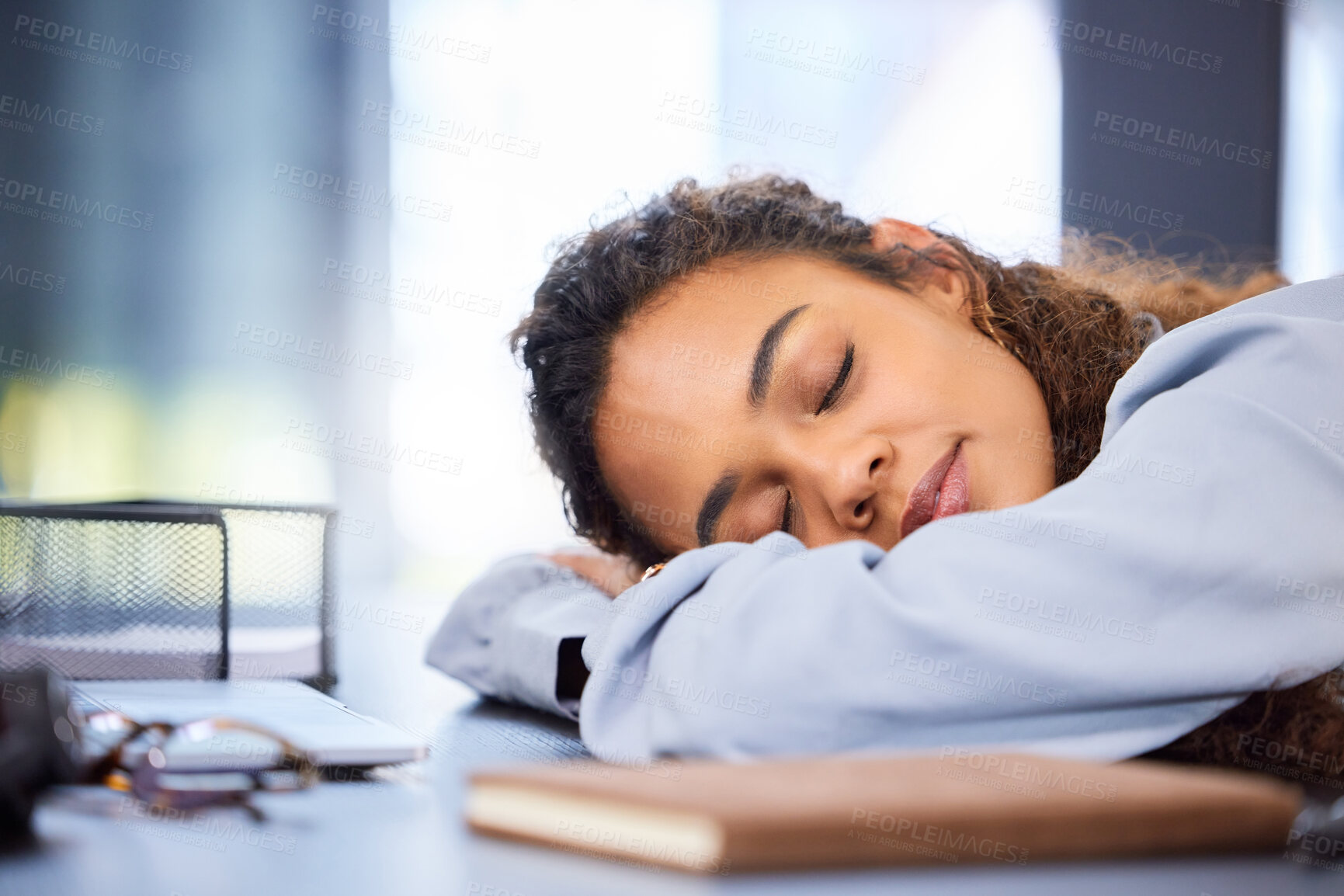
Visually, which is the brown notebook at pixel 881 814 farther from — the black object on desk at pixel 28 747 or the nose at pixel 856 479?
the nose at pixel 856 479

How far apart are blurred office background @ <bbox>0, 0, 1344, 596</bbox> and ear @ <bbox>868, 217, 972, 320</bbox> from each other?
1.65 meters

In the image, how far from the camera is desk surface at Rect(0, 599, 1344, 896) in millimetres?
242

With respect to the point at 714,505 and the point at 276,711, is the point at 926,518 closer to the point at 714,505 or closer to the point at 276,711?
the point at 714,505

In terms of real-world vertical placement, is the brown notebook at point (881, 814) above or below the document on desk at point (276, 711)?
above

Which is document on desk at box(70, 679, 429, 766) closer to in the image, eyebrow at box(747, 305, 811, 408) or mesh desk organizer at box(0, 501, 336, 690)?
mesh desk organizer at box(0, 501, 336, 690)

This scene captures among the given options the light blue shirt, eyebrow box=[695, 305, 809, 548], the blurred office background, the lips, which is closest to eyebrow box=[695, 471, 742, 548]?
eyebrow box=[695, 305, 809, 548]

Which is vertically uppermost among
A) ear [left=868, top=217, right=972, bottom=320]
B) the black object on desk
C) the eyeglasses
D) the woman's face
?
ear [left=868, top=217, right=972, bottom=320]

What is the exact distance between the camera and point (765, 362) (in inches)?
25.1

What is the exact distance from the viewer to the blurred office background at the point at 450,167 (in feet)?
7.47

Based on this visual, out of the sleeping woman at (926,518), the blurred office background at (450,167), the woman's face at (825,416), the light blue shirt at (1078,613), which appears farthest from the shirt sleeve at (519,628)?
the blurred office background at (450,167)

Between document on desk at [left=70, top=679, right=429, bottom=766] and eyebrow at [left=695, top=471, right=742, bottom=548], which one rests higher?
eyebrow at [left=695, top=471, right=742, bottom=548]

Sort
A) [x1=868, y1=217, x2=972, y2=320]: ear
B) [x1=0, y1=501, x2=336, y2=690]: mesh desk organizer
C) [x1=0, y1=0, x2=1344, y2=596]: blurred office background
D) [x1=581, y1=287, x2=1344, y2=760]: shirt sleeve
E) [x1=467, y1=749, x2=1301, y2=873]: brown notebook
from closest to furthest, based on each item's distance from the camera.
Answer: [x1=467, y1=749, x2=1301, y2=873]: brown notebook
[x1=581, y1=287, x2=1344, y2=760]: shirt sleeve
[x1=0, y1=501, x2=336, y2=690]: mesh desk organizer
[x1=868, y1=217, x2=972, y2=320]: ear
[x1=0, y1=0, x2=1344, y2=596]: blurred office background

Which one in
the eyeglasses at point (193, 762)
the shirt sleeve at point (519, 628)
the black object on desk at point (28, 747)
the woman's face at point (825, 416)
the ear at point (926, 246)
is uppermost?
the ear at point (926, 246)

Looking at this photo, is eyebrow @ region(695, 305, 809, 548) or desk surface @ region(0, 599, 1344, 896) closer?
desk surface @ region(0, 599, 1344, 896)
